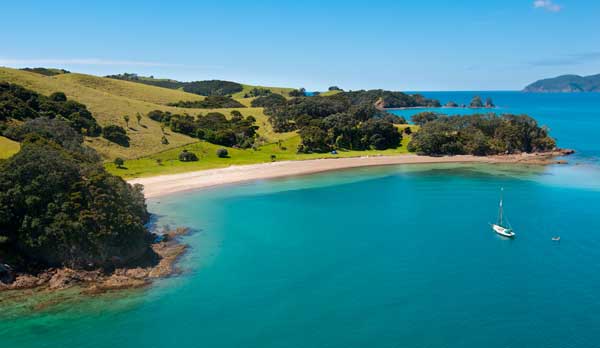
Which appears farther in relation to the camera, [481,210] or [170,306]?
[481,210]

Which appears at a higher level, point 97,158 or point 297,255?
point 97,158

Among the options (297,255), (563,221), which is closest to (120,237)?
(297,255)

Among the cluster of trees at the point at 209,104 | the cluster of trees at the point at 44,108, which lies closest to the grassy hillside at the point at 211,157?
the cluster of trees at the point at 44,108

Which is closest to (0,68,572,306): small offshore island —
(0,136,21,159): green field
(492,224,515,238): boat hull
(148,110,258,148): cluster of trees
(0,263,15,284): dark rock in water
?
(0,263,15,284): dark rock in water

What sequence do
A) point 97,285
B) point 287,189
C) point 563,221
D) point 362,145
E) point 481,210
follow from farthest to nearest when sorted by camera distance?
point 362,145 < point 287,189 < point 481,210 < point 563,221 < point 97,285

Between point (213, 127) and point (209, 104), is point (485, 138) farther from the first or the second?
point (209, 104)

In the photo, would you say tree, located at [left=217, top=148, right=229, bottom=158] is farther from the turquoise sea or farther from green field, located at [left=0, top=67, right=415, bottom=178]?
the turquoise sea

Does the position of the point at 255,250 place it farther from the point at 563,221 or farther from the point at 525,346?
the point at 563,221
